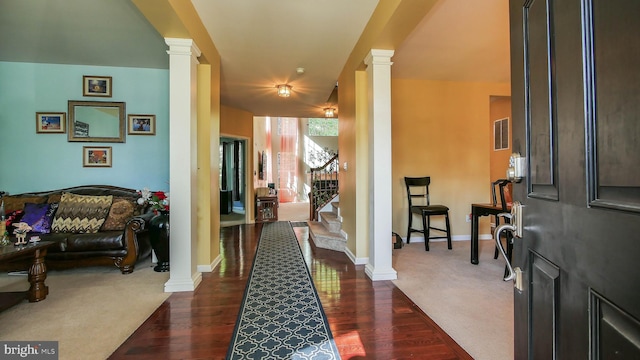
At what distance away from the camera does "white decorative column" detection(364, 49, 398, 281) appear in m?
2.84

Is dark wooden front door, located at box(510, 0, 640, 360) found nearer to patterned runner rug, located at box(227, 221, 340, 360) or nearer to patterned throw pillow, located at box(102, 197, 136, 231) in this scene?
patterned runner rug, located at box(227, 221, 340, 360)

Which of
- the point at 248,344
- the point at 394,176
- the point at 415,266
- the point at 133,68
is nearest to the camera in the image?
the point at 248,344

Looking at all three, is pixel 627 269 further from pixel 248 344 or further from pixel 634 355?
pixel 248 344

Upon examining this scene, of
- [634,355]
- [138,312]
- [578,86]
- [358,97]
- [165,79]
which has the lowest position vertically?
[138,312]

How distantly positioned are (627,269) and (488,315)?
199cm

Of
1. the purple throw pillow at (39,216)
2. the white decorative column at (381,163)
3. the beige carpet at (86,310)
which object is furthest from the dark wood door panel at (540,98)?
the purple throw pillow at (39,216)

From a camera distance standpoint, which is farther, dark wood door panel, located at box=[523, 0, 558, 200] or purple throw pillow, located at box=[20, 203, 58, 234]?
purple throw pillow, located at box=[20, 203, 58, 234]

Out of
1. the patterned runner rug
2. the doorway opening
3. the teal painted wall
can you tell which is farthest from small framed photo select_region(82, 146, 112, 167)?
the doorway opening

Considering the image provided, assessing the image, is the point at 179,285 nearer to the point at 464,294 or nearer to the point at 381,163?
the point at 381,163

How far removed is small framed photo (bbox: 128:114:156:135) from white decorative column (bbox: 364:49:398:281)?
10.3 ft

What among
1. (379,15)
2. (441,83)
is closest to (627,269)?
(379,15)

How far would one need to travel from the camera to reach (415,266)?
10.6 ft

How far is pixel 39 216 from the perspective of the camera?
321 cm

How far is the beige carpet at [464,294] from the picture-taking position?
1.78m
